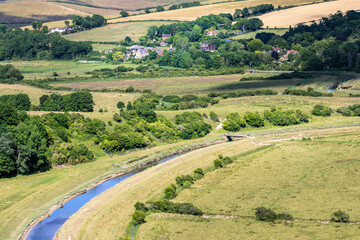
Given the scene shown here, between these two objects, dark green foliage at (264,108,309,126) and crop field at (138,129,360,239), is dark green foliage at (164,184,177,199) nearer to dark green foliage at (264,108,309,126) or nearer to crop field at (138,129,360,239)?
crop field at (138,129,360,239)

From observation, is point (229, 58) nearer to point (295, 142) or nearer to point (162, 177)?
point (295, 142)

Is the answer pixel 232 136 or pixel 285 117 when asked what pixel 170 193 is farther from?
pixel 285 117

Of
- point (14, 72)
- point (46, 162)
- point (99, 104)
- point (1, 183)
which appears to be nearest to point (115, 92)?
point (99, 104)

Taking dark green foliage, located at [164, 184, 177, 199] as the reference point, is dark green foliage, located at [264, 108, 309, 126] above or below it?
below

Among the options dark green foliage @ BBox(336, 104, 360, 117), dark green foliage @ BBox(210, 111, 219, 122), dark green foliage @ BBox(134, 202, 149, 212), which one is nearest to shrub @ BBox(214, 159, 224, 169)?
dark green foliage @ BBox(134, 202, 149, 212)

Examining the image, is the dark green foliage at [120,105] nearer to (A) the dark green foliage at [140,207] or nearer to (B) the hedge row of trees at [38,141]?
(B) the hedge row of trees at [38,141]

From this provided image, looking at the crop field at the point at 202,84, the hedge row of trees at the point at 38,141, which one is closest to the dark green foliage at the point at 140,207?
the hedge row of trees at the point at 38,141
